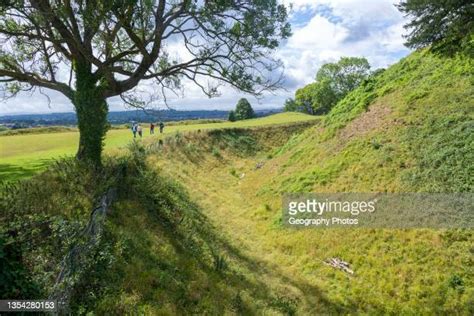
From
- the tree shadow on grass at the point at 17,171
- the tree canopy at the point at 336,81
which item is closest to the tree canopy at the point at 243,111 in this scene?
the tree canopy at the point at 336,81

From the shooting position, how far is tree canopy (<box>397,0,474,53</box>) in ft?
58.9

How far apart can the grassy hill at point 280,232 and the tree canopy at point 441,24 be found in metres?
1.23

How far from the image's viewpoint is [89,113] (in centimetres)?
1191

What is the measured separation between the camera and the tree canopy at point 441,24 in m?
18.0

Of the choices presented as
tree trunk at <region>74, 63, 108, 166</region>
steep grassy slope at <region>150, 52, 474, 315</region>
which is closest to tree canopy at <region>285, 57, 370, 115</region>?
steep grassy slope at <region>150, 52, 474, 315</region>

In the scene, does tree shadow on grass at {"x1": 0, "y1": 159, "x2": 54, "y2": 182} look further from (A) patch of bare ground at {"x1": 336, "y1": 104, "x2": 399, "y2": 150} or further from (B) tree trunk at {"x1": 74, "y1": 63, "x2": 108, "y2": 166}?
(A) patch of bare ground at {"x1": 336, "y1": 104, "x2": 399, "y2": 150}

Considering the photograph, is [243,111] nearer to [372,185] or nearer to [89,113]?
[372,185]

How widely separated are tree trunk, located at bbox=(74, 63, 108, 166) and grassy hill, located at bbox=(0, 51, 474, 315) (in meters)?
0.95

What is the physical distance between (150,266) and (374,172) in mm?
11742

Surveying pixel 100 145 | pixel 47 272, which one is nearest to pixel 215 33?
pixel 100 145

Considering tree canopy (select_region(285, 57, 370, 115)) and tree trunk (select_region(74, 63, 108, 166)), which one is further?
tree canopy (select_region(285, 57, 370, 115))

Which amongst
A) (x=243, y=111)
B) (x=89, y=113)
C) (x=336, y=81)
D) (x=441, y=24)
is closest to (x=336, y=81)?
(x=336, y=81)

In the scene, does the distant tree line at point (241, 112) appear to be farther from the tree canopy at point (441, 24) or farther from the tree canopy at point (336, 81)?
the tree canopy at point (441, 24)

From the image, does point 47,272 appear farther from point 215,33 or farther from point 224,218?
point 224,218
